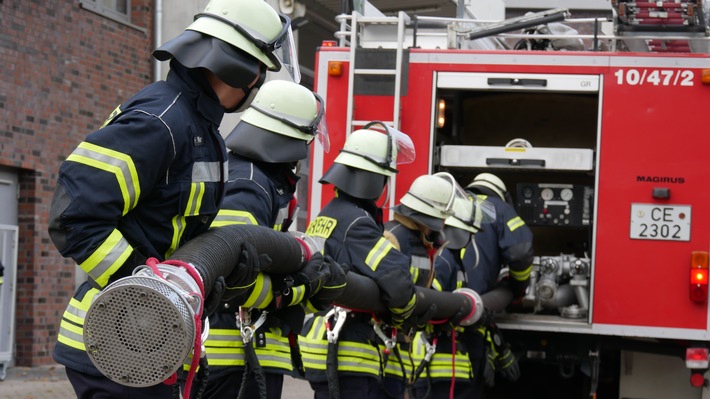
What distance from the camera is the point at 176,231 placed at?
10.2 ft

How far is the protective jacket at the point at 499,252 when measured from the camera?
746 centimetres

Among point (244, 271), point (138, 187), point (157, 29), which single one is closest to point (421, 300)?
point (244, 271)

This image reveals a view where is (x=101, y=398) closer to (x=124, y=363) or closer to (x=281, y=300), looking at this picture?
(x=124, y=363)

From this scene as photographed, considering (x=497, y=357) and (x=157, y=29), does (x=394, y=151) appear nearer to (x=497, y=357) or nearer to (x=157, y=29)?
(x=497, y=357)

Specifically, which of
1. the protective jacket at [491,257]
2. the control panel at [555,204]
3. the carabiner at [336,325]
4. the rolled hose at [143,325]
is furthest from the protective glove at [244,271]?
the control panel at [555,204]

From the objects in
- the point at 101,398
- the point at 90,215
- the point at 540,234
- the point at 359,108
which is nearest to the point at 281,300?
the point at 101,398

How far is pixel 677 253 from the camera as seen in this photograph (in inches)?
278

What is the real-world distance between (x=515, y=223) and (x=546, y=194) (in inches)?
24.3

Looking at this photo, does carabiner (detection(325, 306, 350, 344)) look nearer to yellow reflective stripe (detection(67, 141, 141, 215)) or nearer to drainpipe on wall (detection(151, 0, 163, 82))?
yellow reflective stripe (detection(67, 141, 141, 215))

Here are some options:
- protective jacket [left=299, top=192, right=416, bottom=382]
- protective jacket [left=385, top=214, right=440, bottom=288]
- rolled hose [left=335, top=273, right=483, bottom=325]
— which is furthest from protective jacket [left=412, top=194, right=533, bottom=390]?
protective jacket [left=299, top=192, right=416, bottom=382]

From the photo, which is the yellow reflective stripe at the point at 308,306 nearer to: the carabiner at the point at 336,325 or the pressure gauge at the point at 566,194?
the carabiner at the point at 336,325

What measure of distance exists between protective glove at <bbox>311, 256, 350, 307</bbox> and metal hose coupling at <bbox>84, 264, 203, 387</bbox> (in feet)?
4.83

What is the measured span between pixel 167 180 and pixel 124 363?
2.18 feet

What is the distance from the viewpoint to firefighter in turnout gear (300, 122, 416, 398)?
17.1ft
